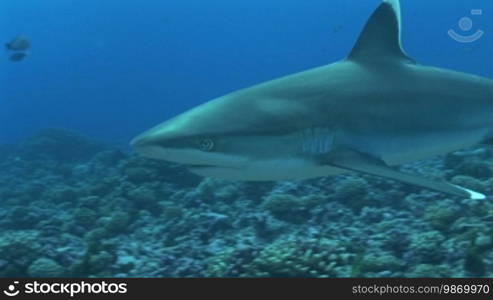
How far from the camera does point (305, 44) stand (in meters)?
182

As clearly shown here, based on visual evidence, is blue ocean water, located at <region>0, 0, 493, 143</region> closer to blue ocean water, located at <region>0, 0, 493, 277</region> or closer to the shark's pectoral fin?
blue ocean water, located at <region>0, 0, 493, 277</region>

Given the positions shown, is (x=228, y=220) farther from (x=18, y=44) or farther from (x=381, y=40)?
(x=18, y=44)

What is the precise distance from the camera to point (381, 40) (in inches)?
193

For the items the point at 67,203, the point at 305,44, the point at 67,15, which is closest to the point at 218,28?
the point at 305,44

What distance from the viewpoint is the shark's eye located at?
12.4 feet

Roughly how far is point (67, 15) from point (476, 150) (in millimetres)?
107782

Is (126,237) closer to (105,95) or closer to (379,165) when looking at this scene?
(379,165)

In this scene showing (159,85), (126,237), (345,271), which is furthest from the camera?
(159,85)

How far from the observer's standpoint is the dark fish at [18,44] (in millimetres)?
14070

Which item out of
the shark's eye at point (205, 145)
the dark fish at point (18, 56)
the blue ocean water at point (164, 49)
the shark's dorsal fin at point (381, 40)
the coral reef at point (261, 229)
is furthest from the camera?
the blue ocean water at point (164, 49)

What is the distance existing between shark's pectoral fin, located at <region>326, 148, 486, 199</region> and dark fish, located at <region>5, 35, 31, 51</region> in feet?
39.6

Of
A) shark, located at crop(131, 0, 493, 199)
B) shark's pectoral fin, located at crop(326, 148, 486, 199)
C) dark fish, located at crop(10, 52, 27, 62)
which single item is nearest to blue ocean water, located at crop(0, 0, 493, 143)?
dark fish, located at crop(10, 52, 27, 62)

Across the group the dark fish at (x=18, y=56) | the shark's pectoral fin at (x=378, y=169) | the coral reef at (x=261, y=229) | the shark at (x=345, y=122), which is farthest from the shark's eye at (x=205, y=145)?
the dark fish at (x=18, y=56)

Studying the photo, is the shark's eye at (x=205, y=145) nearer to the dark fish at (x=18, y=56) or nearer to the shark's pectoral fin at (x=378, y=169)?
the shark's pectoral fin at (x=378, y=169)
